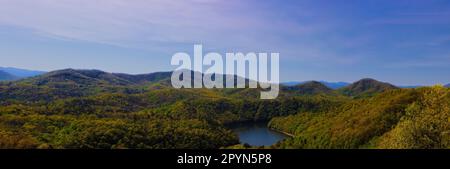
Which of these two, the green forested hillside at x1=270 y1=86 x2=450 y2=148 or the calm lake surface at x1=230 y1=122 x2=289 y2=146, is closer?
the green forested hillside at x1=270 y1=86 x2=450 y2=148

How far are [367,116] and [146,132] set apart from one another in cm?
5106

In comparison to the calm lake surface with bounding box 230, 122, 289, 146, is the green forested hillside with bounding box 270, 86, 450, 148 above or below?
above

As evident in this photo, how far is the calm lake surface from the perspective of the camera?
121 metres

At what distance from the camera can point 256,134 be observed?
140 m

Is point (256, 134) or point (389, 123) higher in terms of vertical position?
point (389, 123)

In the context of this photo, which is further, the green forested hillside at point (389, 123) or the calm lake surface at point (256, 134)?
the calm lake surface at point (256, 134)

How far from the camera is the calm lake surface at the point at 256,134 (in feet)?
396

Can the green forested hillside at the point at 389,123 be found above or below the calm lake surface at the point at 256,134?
above

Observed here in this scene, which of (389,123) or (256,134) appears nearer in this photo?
(389,123)
